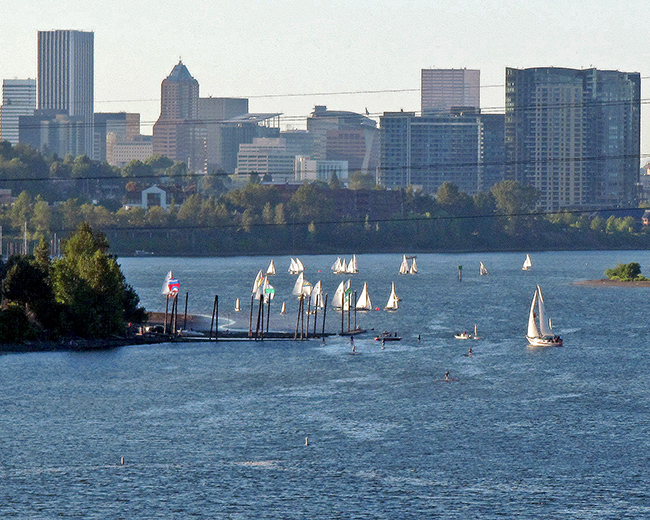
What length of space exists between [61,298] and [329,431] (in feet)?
168

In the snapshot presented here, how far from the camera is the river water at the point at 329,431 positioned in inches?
2820

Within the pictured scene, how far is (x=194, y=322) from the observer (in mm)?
152000

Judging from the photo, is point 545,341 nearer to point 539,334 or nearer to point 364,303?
point 539,334

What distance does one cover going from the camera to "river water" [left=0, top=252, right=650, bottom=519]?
71.6m

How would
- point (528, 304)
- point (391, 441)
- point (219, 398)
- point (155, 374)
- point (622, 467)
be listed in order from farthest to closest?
point (528, 304), point (155, 374), point (219, 398), point (391, 441), point (622, 467)

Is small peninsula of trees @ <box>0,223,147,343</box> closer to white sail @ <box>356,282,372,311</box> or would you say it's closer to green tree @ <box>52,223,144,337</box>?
green tree @ <box>52,223,144,337</box>

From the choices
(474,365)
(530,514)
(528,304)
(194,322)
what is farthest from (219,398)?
(528,304)

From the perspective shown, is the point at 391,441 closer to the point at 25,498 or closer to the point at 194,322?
the point at 25,498

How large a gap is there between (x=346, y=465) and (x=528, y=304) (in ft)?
375

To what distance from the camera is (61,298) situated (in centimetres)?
13050

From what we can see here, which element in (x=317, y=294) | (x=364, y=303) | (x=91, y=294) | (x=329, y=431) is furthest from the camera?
(x=364, y=303)

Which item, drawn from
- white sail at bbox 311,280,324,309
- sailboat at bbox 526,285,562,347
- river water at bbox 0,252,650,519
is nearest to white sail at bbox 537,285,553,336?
sailboat at bbox 526,285,562,347

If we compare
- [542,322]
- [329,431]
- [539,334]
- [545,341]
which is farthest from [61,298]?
[542,322]

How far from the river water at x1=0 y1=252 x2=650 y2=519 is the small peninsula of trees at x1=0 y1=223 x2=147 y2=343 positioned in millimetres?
5459
